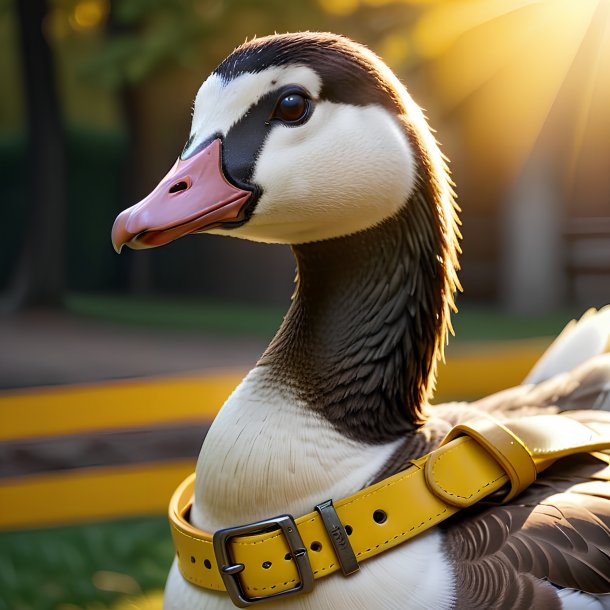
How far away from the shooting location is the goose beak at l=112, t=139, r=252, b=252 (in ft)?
2.75

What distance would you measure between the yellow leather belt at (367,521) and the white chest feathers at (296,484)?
0.02m

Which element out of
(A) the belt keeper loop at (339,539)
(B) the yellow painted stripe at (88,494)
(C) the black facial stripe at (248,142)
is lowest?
(B) the yellow painted stripe at (88,494)

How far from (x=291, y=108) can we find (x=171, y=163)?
5135 millimetres

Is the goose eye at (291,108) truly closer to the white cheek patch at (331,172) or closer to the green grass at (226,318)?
the white cheek patch at (331,172)

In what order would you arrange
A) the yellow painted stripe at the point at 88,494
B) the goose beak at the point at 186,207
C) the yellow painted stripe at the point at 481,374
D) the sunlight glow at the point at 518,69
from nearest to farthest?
the goose beak at the point at 186,207 → the yellow painted stripe at the point at 88,494 → the yellow painted stripe at the point at 481,374 → the sunlight glow at the point at 518,69

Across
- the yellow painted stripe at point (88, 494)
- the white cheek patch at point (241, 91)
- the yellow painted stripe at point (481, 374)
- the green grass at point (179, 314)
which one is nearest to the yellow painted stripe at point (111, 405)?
the yellow painted stripe at point (88, 494)

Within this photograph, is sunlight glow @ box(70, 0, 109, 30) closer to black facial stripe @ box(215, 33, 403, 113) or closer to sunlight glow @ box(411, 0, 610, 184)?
sunlight glow @ box(411, 0, 610, 184)

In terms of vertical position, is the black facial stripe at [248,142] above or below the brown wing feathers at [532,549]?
above

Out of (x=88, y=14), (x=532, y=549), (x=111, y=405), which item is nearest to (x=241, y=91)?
(x=532, y=549)

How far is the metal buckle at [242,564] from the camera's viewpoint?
86 centimetres

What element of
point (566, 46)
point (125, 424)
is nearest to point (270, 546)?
point (125, 424)

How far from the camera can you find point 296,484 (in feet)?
2.91

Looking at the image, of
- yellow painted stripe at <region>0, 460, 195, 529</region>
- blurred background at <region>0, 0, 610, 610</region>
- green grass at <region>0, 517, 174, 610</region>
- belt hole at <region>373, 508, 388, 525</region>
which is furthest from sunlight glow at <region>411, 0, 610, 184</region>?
belt hole at <region>373, 508, 388, 525</region>

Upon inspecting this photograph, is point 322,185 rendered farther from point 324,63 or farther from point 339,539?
point 339,539
